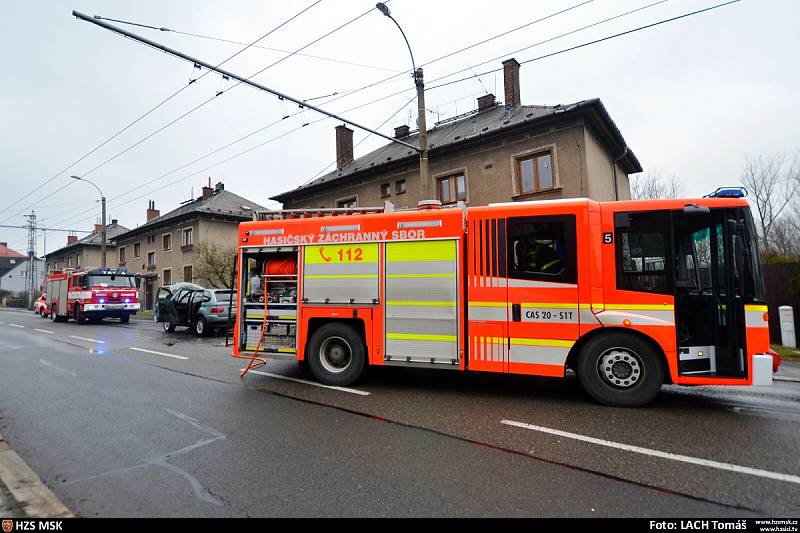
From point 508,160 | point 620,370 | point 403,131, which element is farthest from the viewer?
point 403,131

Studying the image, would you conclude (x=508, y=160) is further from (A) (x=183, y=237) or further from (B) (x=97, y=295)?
(A) (x=183, y=237)

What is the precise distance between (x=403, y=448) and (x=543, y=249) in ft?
10.6

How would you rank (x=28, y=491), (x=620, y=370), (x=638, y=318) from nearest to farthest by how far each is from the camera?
(x=28, y=491)
(x=638, y=318)
(x=620, y=370)

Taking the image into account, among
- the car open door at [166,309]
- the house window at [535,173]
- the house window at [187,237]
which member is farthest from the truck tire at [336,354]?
the house window at [187,237]

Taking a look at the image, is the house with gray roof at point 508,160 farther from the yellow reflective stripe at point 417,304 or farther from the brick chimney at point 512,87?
the yellow reflective stripe at point 417,304

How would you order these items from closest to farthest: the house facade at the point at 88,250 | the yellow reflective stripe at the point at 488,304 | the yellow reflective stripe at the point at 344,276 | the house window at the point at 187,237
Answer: the yellow reflective stripe at the point at 488,304
the yellow reflective stripe at the point at 344,276
the house window at the point at 187,237
the house facade at the point at 88,250

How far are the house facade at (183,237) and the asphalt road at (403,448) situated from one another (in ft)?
81.0

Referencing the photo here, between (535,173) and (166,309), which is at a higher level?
(535,173)

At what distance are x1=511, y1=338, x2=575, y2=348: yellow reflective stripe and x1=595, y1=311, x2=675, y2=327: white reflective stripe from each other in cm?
51

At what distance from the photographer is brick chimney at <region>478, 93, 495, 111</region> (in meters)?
20.4

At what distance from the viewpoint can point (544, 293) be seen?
5.57m

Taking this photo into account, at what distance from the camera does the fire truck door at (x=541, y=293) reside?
5465mm

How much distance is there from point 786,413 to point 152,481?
23.0 ft

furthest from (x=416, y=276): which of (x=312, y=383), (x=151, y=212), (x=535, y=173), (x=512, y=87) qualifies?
(x=151, y=212)
